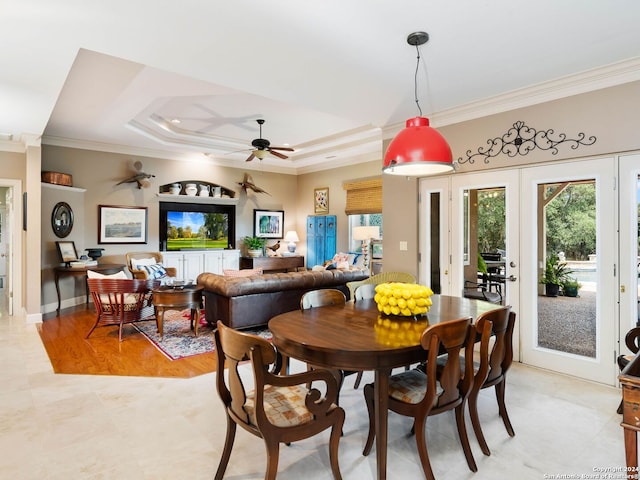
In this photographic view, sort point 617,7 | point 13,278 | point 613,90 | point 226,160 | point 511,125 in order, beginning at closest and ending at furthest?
point 617,7 → point 613,90 → point 511,125 → point 13,278 → point 226,160

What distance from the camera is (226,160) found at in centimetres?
825

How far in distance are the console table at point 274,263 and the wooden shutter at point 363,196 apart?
1808mm

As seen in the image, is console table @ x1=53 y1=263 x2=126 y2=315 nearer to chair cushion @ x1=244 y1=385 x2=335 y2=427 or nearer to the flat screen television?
the flat screen television

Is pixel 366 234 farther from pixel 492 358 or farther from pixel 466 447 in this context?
pixel 466 447

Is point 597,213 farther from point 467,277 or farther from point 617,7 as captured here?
point 617,7

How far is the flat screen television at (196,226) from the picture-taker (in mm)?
7657

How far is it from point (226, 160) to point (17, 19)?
589cm

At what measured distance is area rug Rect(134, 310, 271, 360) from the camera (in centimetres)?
419

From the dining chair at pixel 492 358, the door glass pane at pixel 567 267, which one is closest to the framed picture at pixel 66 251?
the dining chair at pixel 492 358

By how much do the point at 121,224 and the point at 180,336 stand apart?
132 inches

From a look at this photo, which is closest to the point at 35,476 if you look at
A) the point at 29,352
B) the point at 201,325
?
the point at 29,352

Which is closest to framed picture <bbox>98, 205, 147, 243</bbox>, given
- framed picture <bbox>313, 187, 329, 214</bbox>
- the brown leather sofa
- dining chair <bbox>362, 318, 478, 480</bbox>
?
the brown leather sofa

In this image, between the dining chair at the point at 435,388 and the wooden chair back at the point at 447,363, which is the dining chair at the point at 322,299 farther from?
the wooden chair back at the point at 447,363

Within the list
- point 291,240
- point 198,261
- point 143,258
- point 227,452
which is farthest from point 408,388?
point 291,240
